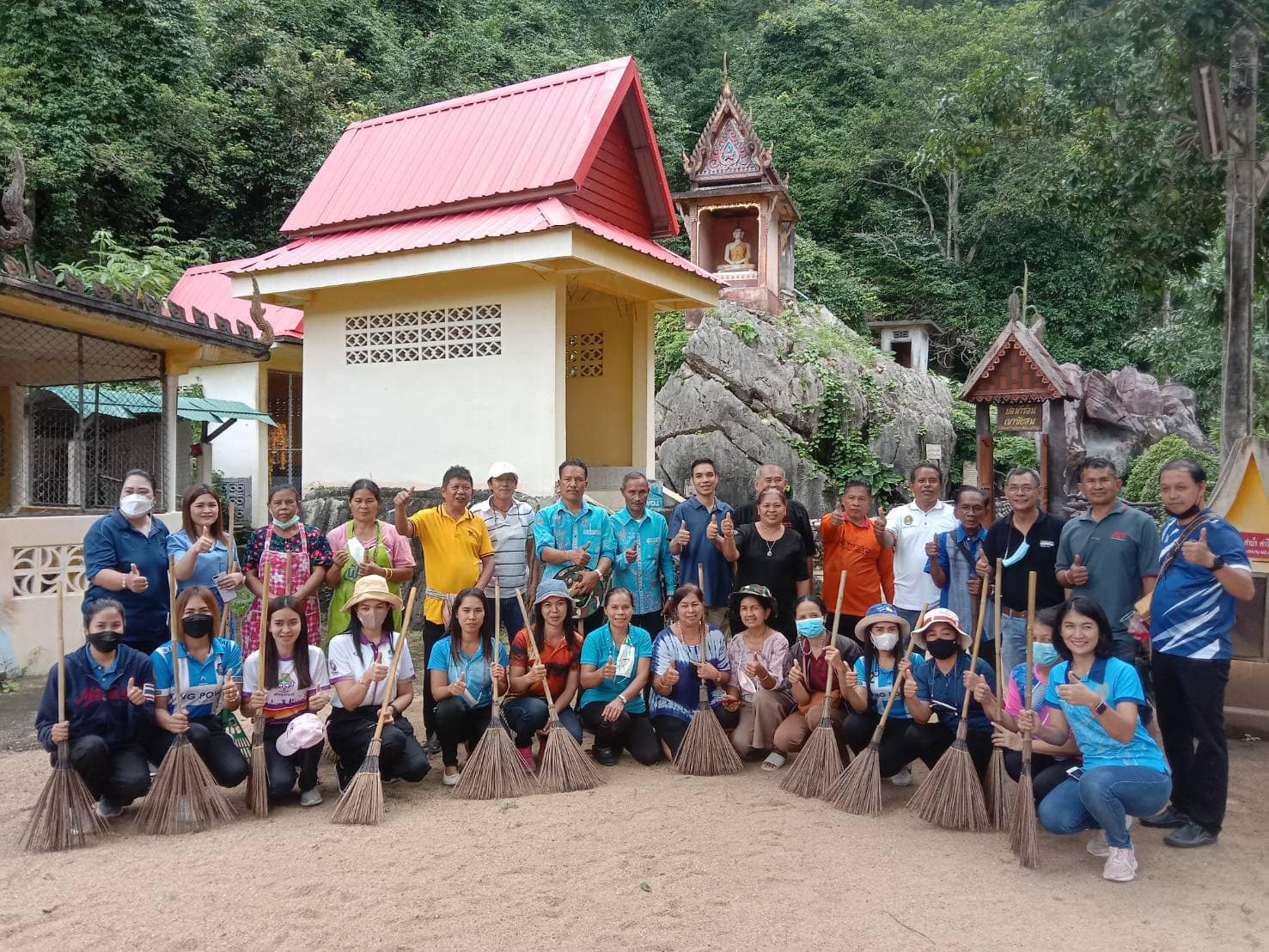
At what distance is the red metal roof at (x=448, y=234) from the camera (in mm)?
A: 7602

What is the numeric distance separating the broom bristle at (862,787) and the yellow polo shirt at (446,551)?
7.95 feet

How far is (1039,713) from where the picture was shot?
4117 mm

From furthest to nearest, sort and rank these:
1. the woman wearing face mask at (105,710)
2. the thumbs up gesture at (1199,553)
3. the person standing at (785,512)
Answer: the person standing at (785,512) < the woman wearing face mask at (105,710) < the thumbs up gesture at (1199,553)

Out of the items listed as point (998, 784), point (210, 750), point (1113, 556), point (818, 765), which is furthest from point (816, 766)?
point (210, 750)

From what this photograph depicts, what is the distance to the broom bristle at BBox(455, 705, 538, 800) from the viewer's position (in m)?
4.76

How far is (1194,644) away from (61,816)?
509 cm

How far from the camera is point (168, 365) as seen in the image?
8250 mm

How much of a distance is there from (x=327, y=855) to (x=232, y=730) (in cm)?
129

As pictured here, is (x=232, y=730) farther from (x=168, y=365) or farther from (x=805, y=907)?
(x=168, y=365)

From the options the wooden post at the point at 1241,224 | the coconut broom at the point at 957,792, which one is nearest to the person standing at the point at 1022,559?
the coconut broom at the point at 957,792

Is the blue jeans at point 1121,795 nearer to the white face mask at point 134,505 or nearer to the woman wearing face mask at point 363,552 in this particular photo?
the woman wearing face mask at point 363,552

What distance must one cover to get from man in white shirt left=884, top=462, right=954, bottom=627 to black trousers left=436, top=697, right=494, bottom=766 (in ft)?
8.82

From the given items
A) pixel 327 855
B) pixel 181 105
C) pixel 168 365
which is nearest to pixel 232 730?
pixel 327 855

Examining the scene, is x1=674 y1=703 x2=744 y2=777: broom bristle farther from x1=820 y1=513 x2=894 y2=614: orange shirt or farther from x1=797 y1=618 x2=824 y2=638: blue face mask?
x1=820 y1=513 x2=894 y2=614: orange shirt
